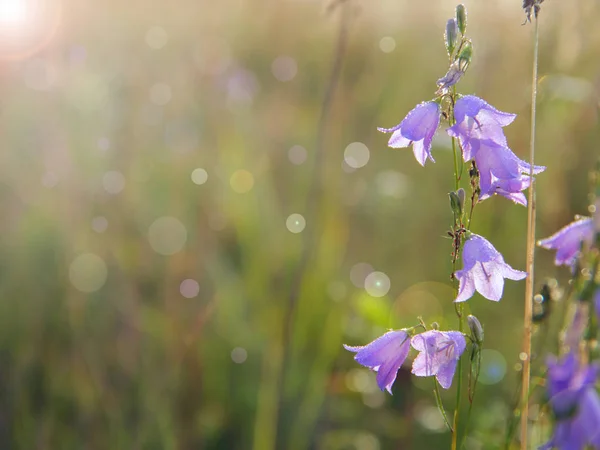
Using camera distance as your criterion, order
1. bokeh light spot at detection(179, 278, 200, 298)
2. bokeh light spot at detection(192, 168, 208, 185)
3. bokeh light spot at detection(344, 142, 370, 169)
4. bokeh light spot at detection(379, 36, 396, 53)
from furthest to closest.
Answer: bokeh light spot at detection(379, 36, 396, 53) → bokeh light spot at detection(344, 142, 370, 169) → bokeh light spot at detection(192, 168, 208, 185) → bokeh light spot at detection(179, 278, 200, 298)

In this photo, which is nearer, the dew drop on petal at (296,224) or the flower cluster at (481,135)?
the flower cluster at (481,135)

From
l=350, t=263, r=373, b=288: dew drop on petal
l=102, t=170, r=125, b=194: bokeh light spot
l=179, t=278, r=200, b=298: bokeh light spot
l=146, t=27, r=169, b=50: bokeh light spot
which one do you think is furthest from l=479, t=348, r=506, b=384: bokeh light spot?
l=146, t=27, r=169, b=50: bokeh light spot

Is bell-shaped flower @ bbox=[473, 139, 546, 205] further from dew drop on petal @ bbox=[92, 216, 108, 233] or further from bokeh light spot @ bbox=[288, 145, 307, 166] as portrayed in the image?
bokeh light spot @ bbox=[288, 145, 307, 166]

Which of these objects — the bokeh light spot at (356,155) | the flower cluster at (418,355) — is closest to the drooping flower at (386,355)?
the flower cluster at (418,355)

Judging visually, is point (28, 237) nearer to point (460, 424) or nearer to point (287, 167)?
point (287, 167)

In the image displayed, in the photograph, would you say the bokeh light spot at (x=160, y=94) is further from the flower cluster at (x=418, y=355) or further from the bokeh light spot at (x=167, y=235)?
the flower cluster at (x=418, y=355)

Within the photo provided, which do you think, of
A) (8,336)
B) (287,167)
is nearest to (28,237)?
(8,336)
